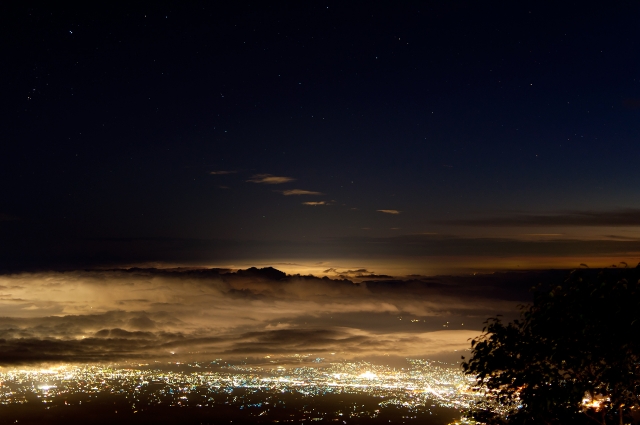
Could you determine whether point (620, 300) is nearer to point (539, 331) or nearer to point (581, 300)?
point (581, 300)

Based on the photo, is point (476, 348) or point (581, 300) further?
point (476, 348)

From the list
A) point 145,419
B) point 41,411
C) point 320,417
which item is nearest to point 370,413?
point 320,417

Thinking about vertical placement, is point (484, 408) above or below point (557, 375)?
below

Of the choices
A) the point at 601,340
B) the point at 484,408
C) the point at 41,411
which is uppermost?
the point at 601,340

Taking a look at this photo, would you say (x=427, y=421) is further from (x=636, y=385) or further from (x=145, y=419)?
(x=636, y=385)

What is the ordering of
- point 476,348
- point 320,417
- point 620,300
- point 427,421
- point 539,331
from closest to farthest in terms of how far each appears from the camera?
point 620,300
point 539,331
point 476,348
point 427,421
point 320,417

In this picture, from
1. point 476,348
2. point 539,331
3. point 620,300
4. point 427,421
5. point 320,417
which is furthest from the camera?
point 320,417
